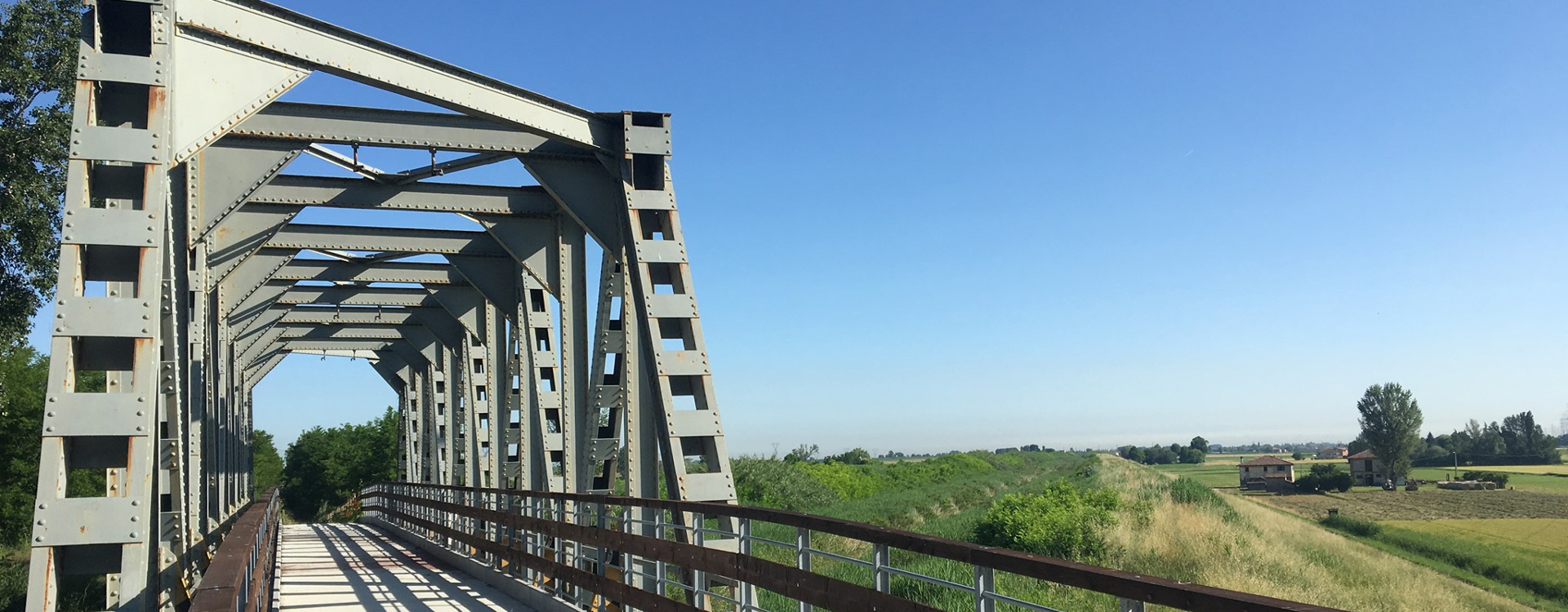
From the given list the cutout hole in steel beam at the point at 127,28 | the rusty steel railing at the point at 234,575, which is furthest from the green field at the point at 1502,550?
the cutout hole in steel beam at the point at 127,28

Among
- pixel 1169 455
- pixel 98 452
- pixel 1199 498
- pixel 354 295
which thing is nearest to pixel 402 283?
pixel 354 295

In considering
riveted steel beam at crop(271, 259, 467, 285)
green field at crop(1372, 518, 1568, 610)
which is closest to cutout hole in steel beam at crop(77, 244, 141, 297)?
riveted steel beam at crop(271, 259, 467, 285)

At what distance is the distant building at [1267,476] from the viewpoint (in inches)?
3866

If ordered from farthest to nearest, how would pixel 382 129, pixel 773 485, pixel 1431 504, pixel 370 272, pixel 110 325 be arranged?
pixel 1431 504 < pixel 773 485 < pixel 370 272 < pixel 382 129 < pixel 110 325

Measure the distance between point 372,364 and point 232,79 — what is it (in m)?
27.8

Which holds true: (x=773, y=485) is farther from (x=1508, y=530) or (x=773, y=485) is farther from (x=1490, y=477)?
(x=1490, y=477)

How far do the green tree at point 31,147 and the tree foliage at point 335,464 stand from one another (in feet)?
174

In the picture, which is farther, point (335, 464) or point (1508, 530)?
point (335, 464)

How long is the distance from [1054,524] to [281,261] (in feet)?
60.5

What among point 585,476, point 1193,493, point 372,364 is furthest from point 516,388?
point 1193,493

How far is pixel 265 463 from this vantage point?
297ft

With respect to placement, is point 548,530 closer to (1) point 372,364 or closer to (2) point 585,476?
(2) point 585,476

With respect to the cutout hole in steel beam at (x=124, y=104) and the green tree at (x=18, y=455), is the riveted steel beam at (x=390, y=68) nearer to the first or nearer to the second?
the cutout hole in steel beam at (x=124, y=104)

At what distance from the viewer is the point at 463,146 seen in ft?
38.7
